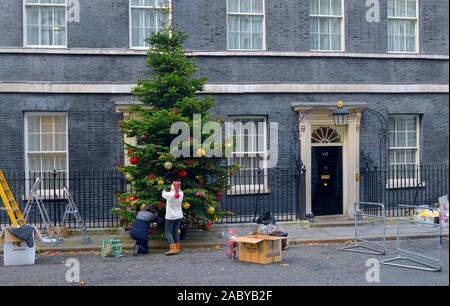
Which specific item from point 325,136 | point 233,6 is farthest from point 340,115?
point 233,6

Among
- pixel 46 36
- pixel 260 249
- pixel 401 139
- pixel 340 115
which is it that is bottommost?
pixel 260 249

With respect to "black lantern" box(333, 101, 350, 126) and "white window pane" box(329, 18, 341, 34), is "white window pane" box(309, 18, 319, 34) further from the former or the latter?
"black lantern" box(333, 101, 350, 126)

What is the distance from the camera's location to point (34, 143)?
1708 cm

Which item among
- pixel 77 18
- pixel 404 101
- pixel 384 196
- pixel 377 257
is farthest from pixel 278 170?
pixel 77 18

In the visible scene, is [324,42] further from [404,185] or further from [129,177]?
[129,177]

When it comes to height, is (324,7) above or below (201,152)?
above

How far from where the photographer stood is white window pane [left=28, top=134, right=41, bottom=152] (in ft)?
55.9

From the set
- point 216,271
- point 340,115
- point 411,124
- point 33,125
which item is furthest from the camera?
point 411,124

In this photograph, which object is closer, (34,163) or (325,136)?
(34,163)

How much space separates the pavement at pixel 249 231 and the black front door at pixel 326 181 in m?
1.25

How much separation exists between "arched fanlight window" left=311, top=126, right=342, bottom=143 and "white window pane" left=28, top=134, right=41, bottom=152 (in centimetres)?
825

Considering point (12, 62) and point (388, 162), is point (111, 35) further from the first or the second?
point (388, 162)

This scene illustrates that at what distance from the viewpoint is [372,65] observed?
1873 centimetres

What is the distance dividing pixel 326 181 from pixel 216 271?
7945 mm
